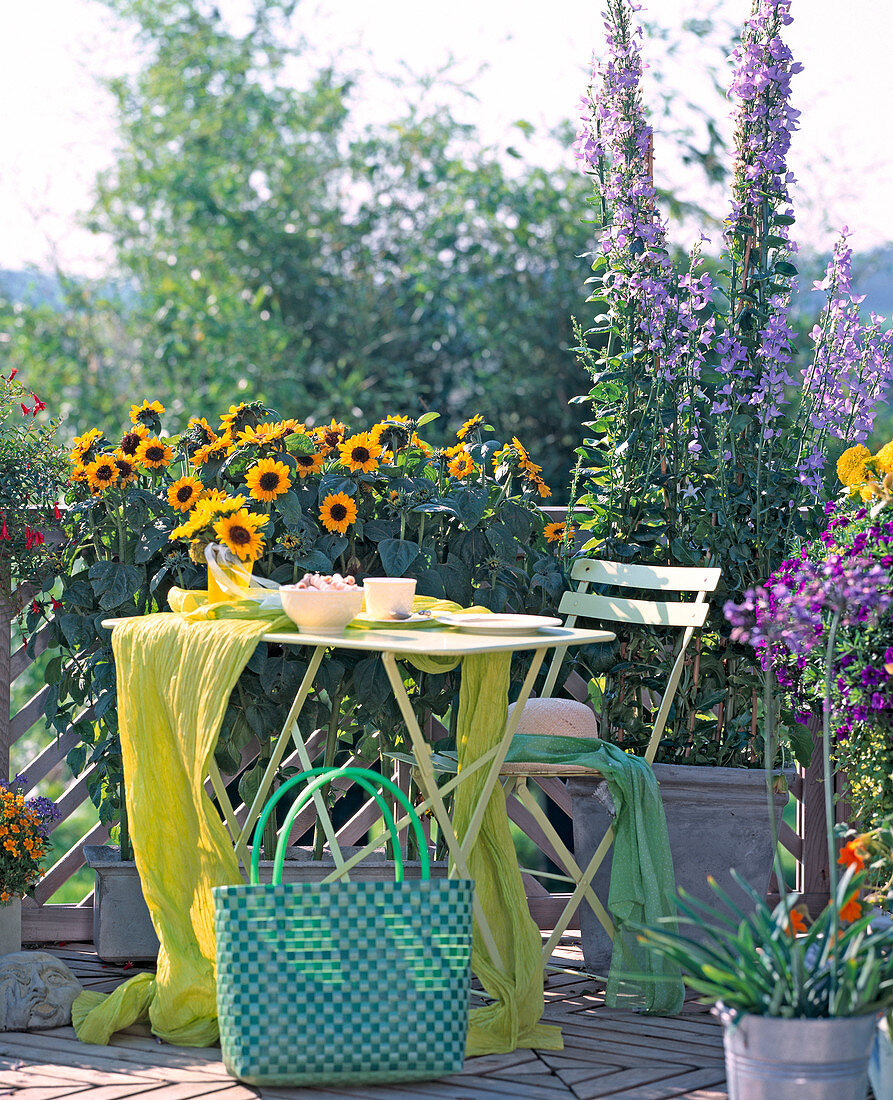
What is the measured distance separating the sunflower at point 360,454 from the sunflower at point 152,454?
431mm

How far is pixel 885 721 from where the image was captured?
98.0 inches

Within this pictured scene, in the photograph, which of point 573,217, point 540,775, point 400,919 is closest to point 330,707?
point 540,775

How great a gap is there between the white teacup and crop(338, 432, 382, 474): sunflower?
0.51 meters

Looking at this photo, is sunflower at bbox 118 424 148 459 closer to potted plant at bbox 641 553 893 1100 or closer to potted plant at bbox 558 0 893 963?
potted plant at bbox 558 0 893 963

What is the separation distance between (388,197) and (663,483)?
487 centimetres

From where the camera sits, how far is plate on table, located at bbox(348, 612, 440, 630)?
2603 mm

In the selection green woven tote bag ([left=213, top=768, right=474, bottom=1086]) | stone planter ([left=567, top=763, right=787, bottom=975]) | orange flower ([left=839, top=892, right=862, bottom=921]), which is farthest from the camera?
stone planter ([left=567, top=763, right=787, bottom=975])

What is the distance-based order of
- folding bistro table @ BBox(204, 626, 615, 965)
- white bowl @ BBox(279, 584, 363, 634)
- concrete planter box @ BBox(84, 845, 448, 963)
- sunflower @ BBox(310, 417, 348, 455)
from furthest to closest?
sunflower @ BBox(310, 417, 348, 455) < concrete planter box @ BBox(84, 845, 448, 963) < white bowl @ BBox(279, 584, 363, 634) < folding bistro table @ BBox(204, 626, 615, 965)

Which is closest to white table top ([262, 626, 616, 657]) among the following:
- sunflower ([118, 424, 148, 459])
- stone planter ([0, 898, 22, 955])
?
sunflower ([118, 424, 148, 459])

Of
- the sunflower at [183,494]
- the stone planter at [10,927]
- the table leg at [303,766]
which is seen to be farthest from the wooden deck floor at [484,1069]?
the sunflower at [183,494]

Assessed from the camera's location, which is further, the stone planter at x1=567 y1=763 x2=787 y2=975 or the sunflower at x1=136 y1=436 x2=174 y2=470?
the sunflower at x1=136 y1=436 x2=174 y2=470

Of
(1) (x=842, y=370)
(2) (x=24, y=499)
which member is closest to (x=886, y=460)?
(1) (x=842, y=370)

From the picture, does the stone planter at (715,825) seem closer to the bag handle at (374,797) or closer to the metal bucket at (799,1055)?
the bag handle at (374,797)

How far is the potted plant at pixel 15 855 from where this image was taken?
2.87 metres
